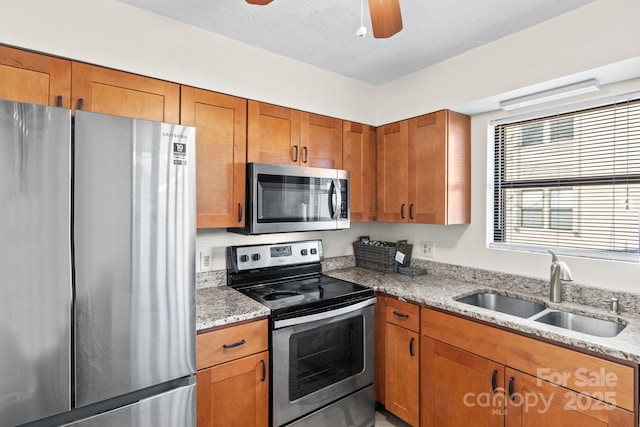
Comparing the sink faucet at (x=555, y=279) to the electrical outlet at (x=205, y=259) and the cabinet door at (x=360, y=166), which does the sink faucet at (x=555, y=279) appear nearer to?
the cabinet door at (x=360, y=166)

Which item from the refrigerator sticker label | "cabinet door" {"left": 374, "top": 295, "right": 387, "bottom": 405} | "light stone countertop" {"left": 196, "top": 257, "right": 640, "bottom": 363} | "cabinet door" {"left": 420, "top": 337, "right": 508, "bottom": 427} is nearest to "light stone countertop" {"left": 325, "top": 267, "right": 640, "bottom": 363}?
"light stone countertop" {"left": 196, "top": 257, "right": 640, "bottom": 363}

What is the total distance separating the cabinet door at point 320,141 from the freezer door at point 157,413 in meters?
1.57

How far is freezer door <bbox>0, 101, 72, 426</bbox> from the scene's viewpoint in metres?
1.06

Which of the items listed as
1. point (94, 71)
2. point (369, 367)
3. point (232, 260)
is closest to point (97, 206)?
point (94, 71)

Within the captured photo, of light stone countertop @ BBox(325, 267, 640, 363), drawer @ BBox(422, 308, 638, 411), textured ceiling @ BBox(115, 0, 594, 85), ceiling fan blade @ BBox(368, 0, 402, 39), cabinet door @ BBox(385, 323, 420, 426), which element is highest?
textured ceiling @ BBox(115, 0, 594, 85)

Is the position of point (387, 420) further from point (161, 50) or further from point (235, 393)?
point (161, 50)

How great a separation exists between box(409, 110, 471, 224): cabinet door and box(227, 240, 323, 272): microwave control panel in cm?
80

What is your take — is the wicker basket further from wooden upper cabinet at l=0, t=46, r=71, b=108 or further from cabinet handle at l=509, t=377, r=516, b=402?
wooden upper cabinet at l=0, t=46, r=71, b=108

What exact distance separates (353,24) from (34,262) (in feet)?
6.08

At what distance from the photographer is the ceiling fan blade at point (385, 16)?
1.29 metres

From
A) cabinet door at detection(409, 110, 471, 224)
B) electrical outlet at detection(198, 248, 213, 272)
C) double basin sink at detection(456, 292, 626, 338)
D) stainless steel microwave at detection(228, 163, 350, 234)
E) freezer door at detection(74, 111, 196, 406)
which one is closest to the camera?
freezer door at detection(74, 111, 196, 406)

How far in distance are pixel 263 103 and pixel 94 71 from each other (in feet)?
3.04

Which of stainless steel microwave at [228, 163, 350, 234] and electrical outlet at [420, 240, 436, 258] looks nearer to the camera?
stainless steel microwave at [228, 163, 350, 234]

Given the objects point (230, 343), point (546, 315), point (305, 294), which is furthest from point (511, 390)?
point (230, 343)
